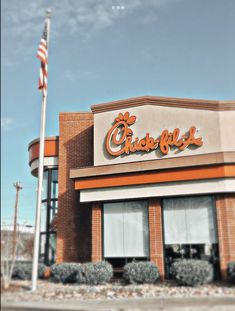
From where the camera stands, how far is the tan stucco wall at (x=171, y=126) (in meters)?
15.4

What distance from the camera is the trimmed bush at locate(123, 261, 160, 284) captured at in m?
14.0

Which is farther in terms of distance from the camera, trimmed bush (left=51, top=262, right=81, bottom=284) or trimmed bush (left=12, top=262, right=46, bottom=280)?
trimmed bush (left=12, top=262, right=46, bottom=280)

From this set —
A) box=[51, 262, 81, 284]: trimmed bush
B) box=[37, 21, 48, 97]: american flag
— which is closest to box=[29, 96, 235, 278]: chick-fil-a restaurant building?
box=[51, 262, 81, 284]: trimmed bush

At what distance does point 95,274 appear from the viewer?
14391mm

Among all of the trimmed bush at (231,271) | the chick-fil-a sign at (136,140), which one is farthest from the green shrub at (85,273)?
the chick-fil-a sign at (136,140)

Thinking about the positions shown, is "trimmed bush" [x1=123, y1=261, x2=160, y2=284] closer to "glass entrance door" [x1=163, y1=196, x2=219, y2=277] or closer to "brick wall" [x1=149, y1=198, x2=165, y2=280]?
"brick wall" [x1=149, y1=198, x2=165, y2=280]

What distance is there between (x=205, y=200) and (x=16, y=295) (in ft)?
26.4

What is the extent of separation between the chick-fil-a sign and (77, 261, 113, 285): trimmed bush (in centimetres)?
503

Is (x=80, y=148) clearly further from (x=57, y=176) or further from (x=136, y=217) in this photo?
(x=136, y=217)

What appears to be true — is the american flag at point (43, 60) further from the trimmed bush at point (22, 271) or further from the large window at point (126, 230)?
the trimmed bush at point (22, 271)

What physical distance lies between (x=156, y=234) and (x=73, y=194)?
5242 mm

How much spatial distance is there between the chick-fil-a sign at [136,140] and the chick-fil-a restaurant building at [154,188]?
4 centimetres

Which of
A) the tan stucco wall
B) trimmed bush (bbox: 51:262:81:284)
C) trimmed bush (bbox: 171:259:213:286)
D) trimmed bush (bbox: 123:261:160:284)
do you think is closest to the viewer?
trimmed bush (bbox: 171:259:213:286)

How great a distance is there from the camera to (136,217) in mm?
15828
